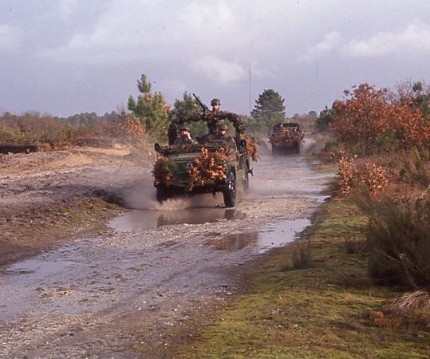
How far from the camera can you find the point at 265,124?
86.6 metres

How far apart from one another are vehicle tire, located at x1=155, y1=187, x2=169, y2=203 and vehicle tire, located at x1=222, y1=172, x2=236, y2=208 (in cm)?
142

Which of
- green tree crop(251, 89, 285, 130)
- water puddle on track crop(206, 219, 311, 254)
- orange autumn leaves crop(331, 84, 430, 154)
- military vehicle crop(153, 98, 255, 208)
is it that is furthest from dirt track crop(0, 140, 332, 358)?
green tree crop(251, 89, 285, 130)

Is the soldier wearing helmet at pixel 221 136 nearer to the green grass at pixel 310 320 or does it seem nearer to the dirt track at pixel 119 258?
the dirt track at pixel 119 258

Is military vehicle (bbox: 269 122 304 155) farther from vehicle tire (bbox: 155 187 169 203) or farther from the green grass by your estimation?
the green grass

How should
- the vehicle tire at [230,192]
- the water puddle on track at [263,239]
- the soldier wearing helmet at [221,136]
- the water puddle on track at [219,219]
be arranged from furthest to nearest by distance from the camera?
1. the soldier wearing helmet at [221,136]
2. the vehicle tire at [230,192]
3. the water puddle on track at [219,219]
4. the water puddle on track at [263,239]

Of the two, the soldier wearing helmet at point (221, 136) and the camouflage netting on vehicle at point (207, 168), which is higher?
the soldier wearing helmet at point (221, 136)

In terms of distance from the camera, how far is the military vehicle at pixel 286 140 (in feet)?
155

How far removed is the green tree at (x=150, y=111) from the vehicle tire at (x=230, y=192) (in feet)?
68.8

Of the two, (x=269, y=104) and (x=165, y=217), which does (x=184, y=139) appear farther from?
(x=269, y=104)

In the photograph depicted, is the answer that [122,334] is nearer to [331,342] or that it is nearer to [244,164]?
[331,342]

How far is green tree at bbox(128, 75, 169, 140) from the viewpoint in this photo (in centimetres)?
4144

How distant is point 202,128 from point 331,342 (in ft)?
97.9

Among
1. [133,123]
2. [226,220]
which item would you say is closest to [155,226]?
[226,220]

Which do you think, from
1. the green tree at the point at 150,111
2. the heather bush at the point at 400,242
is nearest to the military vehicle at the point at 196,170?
the heather bush at the point at 400,242
